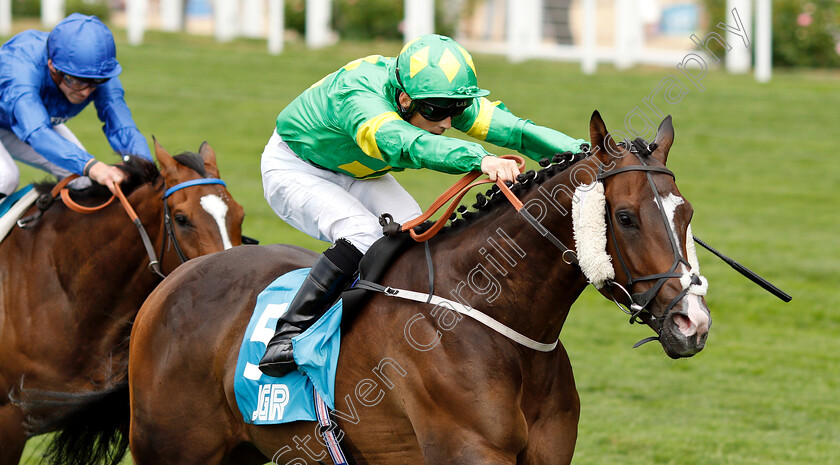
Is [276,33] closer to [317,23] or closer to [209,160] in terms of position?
[317,23]

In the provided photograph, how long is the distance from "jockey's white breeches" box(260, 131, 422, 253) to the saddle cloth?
5.77ft

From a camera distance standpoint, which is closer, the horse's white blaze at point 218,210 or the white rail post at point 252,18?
the horse's white blaze at point 218,210

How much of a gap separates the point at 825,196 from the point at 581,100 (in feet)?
20.1

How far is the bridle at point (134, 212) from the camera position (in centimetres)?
509

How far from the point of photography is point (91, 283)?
5.24 meters

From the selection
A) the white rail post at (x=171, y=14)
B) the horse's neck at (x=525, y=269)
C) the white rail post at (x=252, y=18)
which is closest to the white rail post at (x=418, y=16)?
the white rail post at (x=252, y=18)

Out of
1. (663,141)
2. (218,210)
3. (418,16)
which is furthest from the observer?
(418,16)

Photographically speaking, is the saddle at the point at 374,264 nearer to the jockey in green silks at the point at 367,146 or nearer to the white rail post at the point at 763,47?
the jockey in green silks at the point at 367,146

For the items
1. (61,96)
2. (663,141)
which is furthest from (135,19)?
(663,141)

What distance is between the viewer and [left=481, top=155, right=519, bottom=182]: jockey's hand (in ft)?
11.4

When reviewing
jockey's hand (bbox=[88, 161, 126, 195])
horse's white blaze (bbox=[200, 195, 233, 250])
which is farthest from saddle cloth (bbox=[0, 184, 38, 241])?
horse's white blaze (bbox=[200, 195, 233, 250])

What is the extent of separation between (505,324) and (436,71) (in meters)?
0.93

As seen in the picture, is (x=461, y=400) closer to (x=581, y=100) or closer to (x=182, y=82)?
(x=581, y=100)

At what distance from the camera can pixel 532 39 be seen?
2502 cm
